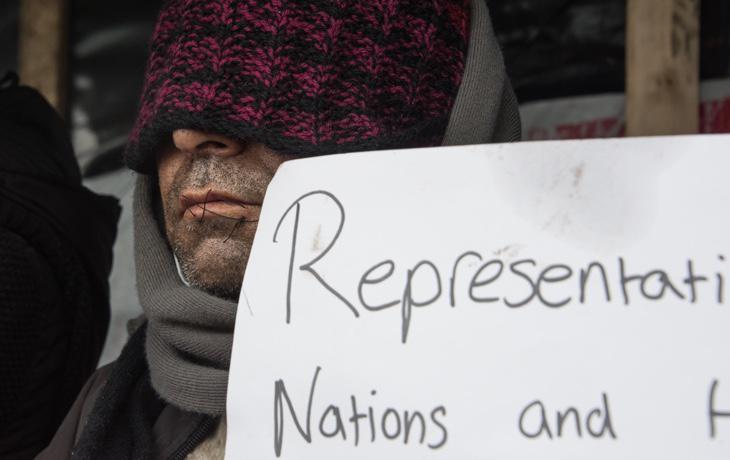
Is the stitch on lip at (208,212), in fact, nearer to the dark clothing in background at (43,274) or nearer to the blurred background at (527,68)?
the dark clothing in background at (43,274)

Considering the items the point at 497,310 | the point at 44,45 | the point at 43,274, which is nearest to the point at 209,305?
the point at 497,310

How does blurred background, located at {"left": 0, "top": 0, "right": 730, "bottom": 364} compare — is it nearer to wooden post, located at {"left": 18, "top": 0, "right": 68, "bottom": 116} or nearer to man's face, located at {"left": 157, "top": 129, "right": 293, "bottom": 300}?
wooden post, located at {"left": 18, "top": 0, "right": 68, "bottom": 116}

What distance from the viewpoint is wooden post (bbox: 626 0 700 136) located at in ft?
4.92

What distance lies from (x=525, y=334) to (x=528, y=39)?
55.7 inches

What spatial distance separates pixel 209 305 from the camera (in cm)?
97

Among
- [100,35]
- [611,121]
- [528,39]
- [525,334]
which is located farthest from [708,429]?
[100,35]

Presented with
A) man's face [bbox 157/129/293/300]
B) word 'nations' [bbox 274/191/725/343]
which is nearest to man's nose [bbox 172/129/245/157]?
man's face [bbox 157/129/293/300]

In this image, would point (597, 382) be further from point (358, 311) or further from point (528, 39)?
point (528, 39)

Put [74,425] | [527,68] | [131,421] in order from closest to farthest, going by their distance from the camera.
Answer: [131,421] < [74,425] < [527,68]

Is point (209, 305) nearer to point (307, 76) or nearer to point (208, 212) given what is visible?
point (208, 212)

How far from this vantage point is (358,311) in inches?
26.7

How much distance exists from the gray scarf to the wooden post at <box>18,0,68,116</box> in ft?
3.91

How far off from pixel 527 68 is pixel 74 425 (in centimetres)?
131

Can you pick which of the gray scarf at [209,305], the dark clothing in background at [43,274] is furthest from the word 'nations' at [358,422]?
the dark clothing in background at [43,274]
